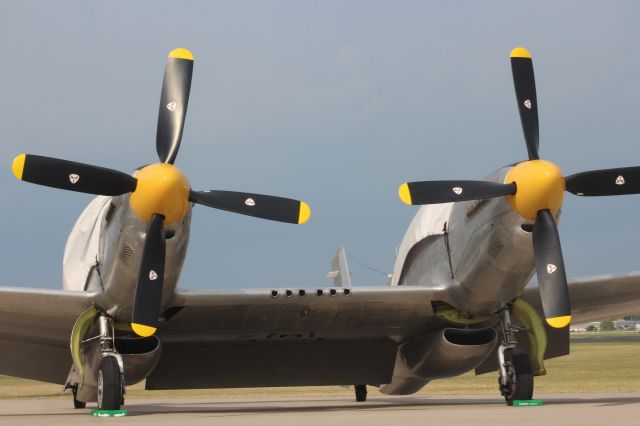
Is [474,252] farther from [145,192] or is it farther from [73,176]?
[73,176]

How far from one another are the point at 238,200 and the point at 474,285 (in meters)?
4.42

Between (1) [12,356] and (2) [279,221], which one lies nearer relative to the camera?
(2) [279,221]

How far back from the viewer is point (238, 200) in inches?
630

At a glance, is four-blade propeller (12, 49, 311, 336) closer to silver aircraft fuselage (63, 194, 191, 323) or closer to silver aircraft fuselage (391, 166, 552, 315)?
silver aircraft fuselage (63, 194, 191, 323)

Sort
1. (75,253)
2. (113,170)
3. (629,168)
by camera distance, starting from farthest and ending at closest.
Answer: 1. (75,253)
2. (629,168)
3. (113,170)

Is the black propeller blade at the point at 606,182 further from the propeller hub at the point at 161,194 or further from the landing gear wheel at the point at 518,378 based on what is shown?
the propeller hub at the point at 161,194

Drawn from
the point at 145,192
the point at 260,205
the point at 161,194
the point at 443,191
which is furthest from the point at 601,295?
the point at 145,192

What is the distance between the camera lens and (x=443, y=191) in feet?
53.0

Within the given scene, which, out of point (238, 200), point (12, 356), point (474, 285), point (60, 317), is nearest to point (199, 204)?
point (238, 200)

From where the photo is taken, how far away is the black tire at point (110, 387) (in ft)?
50.7

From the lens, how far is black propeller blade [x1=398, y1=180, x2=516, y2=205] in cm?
1598

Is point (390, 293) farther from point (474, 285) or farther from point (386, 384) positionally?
Answer: point (386, 384)

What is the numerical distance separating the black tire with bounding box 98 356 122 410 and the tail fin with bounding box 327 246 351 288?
8817 mm

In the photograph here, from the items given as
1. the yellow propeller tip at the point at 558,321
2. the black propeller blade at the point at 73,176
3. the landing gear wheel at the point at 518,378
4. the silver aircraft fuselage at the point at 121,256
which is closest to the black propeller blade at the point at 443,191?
the yellow propeller tip at the point at 558,321
